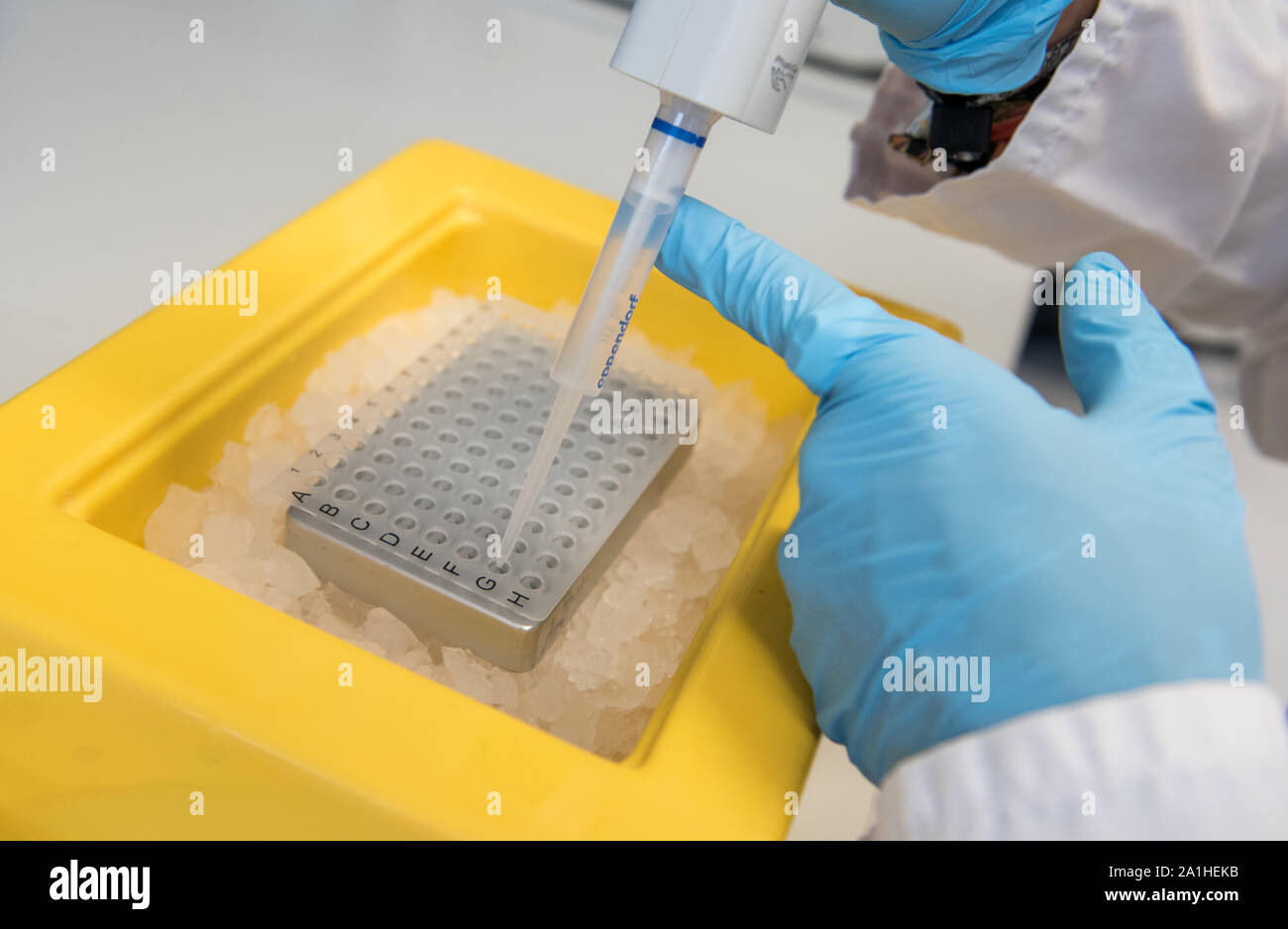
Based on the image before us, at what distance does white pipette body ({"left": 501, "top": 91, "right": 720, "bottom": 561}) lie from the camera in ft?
1.74

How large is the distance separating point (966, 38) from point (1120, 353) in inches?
12.3

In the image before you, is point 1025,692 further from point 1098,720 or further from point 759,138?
point 759,138

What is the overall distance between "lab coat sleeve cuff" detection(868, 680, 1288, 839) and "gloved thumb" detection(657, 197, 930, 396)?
9.6 inches

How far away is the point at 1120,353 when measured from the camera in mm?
568

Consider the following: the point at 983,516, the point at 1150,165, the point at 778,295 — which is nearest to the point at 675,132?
the point at 778,295

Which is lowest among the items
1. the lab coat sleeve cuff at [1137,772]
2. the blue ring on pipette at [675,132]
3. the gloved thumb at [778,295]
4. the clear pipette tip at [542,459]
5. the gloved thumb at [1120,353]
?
the clear pipette tip at [542,459]

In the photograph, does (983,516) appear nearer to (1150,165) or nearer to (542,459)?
(542,459)

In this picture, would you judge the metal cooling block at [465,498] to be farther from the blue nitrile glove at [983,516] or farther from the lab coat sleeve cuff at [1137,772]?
the lab coat sleeve cuff at [1137,772]

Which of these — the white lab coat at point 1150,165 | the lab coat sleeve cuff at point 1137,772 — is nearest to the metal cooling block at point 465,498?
the lab coat sleeve cuff at point 1137,772

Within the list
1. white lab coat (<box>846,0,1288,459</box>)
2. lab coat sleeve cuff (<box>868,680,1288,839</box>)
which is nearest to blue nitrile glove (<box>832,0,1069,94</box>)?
Answer: white lab coat (<box>846,0,1288,459</box>)

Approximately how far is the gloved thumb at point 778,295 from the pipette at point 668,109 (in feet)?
0.11

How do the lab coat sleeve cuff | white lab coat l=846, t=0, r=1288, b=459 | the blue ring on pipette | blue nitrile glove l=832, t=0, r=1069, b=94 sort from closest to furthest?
the lab coat sleeve cuff, the blue ring on pipette, blue nitrile glove l=832, t=0, r=1069, b=94, white lab coat l=846, t=0, r=1288, b=459

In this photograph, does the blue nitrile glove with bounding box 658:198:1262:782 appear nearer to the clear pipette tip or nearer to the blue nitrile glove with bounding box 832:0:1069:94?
the clear pipette tip

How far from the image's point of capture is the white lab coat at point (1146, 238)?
0.42 meters
